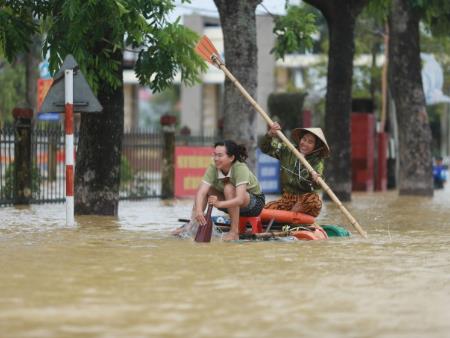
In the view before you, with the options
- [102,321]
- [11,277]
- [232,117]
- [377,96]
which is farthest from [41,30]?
[377,96]

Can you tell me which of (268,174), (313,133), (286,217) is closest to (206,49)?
(313,133)

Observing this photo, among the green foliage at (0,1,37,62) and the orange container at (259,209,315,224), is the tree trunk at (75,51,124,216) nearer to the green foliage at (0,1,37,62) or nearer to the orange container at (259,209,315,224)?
the green foliage at (0,1,37,62)

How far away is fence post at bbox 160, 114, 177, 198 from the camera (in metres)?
25.0

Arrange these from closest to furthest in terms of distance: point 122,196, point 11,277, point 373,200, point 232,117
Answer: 1. point 11,277
2. point 232,117
3. point 122,196
4. point 373,200

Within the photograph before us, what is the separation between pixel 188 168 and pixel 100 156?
8.22 m

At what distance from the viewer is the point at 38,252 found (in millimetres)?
11398

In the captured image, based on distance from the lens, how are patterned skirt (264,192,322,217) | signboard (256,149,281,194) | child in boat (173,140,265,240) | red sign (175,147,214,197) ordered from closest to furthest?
1. child in boat (173,140,265,240)
2. patterned skirt (264,192,322,217)
3. red sign (175,147,214,197)
4. signboard (256,149,281,194)

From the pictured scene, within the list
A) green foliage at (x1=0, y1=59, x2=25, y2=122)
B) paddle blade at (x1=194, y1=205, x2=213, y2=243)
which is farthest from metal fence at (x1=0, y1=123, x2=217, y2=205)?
green foliage at (x1=0, y1=59, x2=25, y2=122)

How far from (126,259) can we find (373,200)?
15.7m

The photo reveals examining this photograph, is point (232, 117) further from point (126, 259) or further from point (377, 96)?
point (377, 96)

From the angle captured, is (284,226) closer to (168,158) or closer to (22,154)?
(22,154)

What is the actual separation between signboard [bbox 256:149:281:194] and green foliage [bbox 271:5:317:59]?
719cm

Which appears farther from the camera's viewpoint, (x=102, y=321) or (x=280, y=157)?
(x=280, y=157)

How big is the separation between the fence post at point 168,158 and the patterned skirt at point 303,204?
11.3 metres
